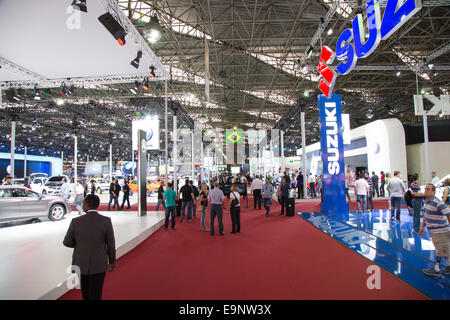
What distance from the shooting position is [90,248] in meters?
2.40

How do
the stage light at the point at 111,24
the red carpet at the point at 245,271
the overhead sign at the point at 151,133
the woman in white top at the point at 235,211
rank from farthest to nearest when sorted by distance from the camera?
the overhead sign at the point at 151,133, the woman in white top at the point at 235,211, the stage light at the point at 111,24, the red carpet at the point at 245,271

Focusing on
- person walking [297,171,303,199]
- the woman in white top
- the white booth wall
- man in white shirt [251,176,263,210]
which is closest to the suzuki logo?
the woman in white top

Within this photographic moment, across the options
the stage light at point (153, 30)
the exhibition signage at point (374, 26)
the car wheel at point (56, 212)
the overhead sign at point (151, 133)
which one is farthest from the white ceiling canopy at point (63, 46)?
the exhibition signage at point (374, 26)

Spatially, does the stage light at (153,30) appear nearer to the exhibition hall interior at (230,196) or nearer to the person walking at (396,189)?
the exhibition hall interior at (230,196)

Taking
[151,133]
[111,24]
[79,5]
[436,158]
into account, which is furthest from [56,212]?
[436,158]

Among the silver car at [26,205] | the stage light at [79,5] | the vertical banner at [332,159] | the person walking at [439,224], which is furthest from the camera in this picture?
the vertical banner at [332,159]

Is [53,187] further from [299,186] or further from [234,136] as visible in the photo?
[299,186]

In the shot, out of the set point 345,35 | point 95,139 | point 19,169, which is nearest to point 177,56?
point 345,35

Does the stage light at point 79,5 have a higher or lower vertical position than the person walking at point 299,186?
higher

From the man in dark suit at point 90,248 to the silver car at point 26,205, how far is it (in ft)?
23.9

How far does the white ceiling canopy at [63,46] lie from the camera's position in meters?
5.57

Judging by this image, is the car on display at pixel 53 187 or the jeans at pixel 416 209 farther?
the car on display at pixel 53 187

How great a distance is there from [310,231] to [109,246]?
19.1 feet

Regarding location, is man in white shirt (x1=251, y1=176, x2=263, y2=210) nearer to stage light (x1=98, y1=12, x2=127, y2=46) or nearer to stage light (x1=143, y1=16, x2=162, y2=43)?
stage light (x1=143, y1=16, x2=162, y2=43)
